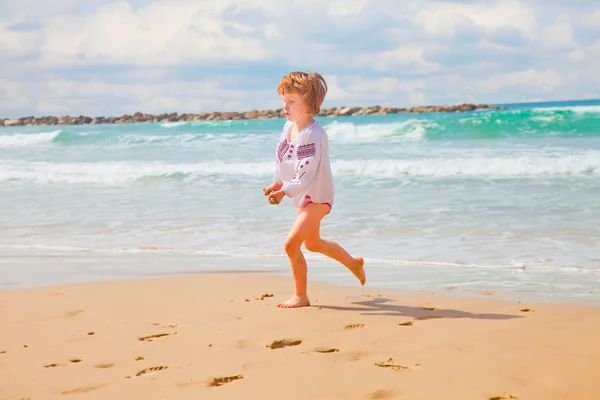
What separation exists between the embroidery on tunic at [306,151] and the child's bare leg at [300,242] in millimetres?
350

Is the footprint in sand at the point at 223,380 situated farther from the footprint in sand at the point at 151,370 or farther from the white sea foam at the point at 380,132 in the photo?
the white sea foam at the point at 380,132

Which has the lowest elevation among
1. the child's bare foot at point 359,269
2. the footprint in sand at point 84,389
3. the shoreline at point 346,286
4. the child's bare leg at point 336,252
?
the shoreline at point 346,286

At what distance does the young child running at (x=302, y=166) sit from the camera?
4.43m

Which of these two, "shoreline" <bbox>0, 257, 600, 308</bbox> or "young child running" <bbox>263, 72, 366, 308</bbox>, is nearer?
"young child running" <bbox>263, 72, 366, 308</bbox>

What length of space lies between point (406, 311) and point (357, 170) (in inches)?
458

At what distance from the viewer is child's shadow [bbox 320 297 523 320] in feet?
13.9

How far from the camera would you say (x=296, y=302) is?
4574 millimetres

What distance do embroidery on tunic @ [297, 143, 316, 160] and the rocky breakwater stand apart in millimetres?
59807

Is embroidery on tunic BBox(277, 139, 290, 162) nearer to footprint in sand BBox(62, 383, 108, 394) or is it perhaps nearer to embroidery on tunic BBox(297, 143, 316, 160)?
embroidery on tunic BBox(297, 143, 316, 160)

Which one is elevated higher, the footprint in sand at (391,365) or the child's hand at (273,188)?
the child's hand at (273,188)

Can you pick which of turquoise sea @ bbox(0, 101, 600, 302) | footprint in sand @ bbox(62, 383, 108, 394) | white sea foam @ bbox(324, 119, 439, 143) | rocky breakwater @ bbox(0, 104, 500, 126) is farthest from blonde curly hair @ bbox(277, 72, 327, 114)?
rocky breakwater @ bbox(0, 104, 500, 126)

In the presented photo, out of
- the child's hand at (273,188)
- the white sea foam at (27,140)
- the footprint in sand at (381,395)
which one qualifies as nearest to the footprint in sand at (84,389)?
the footprint in sand at (381,395)

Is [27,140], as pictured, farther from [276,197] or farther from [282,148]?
[276,197]

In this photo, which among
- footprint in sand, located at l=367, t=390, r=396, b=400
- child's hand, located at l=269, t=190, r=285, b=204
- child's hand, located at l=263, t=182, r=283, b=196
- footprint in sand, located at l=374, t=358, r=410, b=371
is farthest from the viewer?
child's hand, located at l=263, t=182, r=283, b=196
